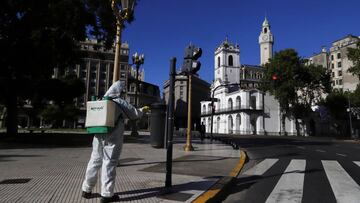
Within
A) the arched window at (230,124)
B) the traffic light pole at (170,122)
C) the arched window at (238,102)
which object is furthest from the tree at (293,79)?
the traffic light pole at (170,122)

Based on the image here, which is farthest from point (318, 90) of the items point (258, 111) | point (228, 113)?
point (228, 113)

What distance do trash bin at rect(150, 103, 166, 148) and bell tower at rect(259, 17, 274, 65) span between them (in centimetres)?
8970

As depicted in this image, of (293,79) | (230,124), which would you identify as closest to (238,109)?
(230,124)

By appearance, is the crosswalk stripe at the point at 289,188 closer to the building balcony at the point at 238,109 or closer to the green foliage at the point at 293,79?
the green foliage at the point at 293,79

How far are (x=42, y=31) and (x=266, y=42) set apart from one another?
89829mm

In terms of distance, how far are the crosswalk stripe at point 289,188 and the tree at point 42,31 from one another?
12.9 meters

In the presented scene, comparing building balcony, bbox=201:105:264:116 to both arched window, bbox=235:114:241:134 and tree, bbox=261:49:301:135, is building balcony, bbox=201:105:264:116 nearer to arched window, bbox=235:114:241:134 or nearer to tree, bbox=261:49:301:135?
arched window, bbox=235:114:241:134

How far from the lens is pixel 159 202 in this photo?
4777mm

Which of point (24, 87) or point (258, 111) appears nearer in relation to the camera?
→ point (24, 87)

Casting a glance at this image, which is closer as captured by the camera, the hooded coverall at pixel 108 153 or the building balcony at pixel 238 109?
the hooded coverall at pixel 108 153

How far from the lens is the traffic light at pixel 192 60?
757cm

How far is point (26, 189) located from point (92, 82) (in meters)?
91.7

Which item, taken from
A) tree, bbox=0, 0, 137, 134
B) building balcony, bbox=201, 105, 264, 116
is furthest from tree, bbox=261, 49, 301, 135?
tree, bbox=0, 0, 137, 134

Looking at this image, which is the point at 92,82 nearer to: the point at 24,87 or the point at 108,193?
the point at 24,87
